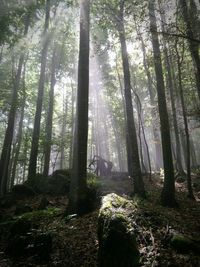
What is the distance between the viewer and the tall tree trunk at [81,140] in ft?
28.8

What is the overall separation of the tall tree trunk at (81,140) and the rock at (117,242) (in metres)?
3.12

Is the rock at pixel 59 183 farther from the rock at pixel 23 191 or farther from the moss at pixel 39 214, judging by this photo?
the moss at pixel 39 214

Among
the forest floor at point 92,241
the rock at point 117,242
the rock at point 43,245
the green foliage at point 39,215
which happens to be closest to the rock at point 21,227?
the forest floor at point 92,241

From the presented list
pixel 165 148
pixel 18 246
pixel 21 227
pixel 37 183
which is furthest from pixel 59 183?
pixel 18 246

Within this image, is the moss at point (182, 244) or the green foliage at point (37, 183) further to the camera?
the green foliage at point (37, 183)

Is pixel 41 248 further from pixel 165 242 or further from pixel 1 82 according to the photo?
pixel 1 82

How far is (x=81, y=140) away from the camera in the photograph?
367 inches

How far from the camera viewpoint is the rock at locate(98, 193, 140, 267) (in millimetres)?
4762

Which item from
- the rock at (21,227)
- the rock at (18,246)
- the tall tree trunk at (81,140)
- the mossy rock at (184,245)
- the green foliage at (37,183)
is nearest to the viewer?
the mossy rock at (184,245)

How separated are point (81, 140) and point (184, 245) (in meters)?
5.17

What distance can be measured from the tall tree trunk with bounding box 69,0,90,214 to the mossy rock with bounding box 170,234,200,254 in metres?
3.97

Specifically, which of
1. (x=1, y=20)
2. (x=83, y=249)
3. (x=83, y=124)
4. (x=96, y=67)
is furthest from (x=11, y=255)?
(x=96, y=67)

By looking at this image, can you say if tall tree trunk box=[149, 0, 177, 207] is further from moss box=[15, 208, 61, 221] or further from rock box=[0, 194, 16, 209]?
rock box=[0, 194, 16, 209]

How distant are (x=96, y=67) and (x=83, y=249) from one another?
2782 centimetres
